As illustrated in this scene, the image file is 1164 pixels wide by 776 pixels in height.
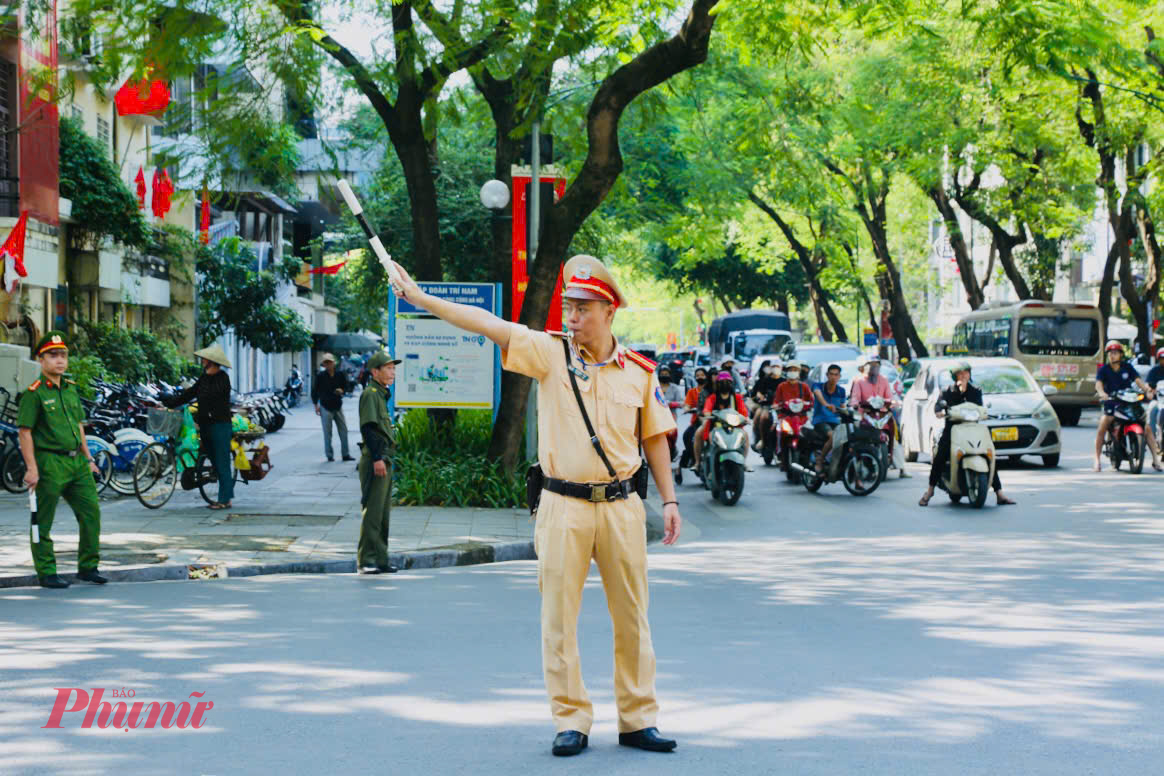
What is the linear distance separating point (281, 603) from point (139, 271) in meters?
24.3

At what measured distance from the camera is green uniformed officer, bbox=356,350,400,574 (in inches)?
453

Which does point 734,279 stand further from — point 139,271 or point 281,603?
point 281,603

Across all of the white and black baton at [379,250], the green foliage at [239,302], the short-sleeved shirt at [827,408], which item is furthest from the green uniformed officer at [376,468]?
the green foliage at [239,302]

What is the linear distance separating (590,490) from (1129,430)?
16207 mm

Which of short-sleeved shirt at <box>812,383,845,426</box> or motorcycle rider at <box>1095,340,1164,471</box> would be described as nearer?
short-sleeved shirt at <box>812,383,845,426</box>

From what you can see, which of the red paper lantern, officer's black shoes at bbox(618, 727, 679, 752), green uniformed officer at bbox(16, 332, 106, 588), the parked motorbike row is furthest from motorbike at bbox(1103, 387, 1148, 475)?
the red paper lantern

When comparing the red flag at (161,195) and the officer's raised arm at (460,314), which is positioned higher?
the red flag at (161,195)

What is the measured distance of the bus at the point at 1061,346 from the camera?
3334 cm

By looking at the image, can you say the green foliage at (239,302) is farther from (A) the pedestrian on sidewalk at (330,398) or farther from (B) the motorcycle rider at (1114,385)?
(B) the motorcycle rider at (1114,385)

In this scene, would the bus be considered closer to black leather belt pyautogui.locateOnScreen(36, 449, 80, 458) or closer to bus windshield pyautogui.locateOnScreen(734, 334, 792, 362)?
bus windshield pyautogui.locateOnScreen(734, 334, 792, 362)

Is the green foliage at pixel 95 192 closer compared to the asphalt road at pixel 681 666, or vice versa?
the asphalt road at pixel 681 666

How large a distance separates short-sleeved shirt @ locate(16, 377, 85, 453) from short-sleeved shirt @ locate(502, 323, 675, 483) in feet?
19.5

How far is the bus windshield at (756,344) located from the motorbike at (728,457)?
34.5 metres

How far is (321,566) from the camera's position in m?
11.8
